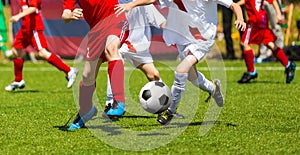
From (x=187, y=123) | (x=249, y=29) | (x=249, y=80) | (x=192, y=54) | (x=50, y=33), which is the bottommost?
(x=50, y=33)

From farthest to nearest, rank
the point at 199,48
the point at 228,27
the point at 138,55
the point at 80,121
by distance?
the point at 228,27 → the point at 138,55 → the point at 199,48 → the point at 80,121

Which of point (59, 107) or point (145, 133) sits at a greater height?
point (145, 133)

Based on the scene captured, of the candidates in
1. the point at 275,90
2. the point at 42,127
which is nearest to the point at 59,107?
the point at 42,127

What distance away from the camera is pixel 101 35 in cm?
698

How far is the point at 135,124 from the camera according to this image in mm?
7145

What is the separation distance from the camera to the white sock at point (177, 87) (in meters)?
6.97

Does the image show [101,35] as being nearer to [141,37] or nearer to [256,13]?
[141,37]

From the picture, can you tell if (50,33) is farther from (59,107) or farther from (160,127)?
(160,127)

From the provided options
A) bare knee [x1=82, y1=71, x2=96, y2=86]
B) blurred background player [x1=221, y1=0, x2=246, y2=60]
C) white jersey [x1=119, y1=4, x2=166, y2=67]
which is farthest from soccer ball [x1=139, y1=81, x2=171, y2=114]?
blurred background player [x1=221, y1=0, x2=246, y2=60]

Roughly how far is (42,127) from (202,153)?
206cm

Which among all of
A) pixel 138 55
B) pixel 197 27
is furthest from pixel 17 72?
pixel 197 27

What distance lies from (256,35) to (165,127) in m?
5.63

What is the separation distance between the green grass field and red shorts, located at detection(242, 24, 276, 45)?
118 centimetres

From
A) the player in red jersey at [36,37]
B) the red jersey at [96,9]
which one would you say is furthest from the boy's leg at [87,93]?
the player in red jersey at [36,37]
